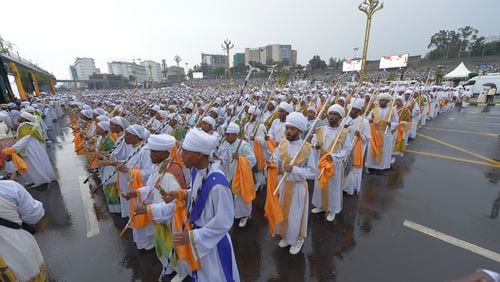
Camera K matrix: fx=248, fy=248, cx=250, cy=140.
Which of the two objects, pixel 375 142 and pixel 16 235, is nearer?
pixel 16 235

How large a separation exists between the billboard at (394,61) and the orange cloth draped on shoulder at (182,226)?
61.4 meters

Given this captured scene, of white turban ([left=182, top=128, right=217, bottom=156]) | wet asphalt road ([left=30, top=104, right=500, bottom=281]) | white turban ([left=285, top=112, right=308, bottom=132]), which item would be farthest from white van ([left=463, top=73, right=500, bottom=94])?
white turban ([left=182, top=128, right=217, bottom=156])

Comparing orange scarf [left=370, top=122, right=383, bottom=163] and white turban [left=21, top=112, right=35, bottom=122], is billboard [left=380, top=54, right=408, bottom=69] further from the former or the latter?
white turban [left=21, top=112, right=35, bottom=122]

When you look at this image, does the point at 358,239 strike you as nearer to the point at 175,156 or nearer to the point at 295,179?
the point at 295,179

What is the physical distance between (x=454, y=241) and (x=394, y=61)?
62.2 metres

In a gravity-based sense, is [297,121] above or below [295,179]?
above

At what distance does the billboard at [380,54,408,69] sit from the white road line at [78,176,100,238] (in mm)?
60558

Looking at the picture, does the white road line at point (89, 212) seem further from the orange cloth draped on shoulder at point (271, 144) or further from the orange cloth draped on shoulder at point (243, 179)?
the orange cloth draped on shoulder at point (271, 144)

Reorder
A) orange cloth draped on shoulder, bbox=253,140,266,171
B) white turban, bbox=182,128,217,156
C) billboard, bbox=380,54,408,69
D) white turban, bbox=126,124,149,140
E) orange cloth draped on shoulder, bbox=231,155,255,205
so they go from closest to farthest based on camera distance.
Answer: white turban, bbox=182,128,217,156
white turban, bbox=126,124,149,140
orange cloth draped on shoulder, bbox=231,155,255,205
orange cloth draped on shoulder, bbox=253,140,266,171
billboard, bbox=380,54,408,69

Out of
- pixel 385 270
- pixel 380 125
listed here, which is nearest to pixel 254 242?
pixel 385 270

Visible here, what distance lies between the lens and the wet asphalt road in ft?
12.6

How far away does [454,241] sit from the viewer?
4.36m

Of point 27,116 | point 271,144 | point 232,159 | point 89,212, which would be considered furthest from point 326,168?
point 27,116

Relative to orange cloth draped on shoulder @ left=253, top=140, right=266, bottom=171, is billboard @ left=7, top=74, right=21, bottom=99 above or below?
above
